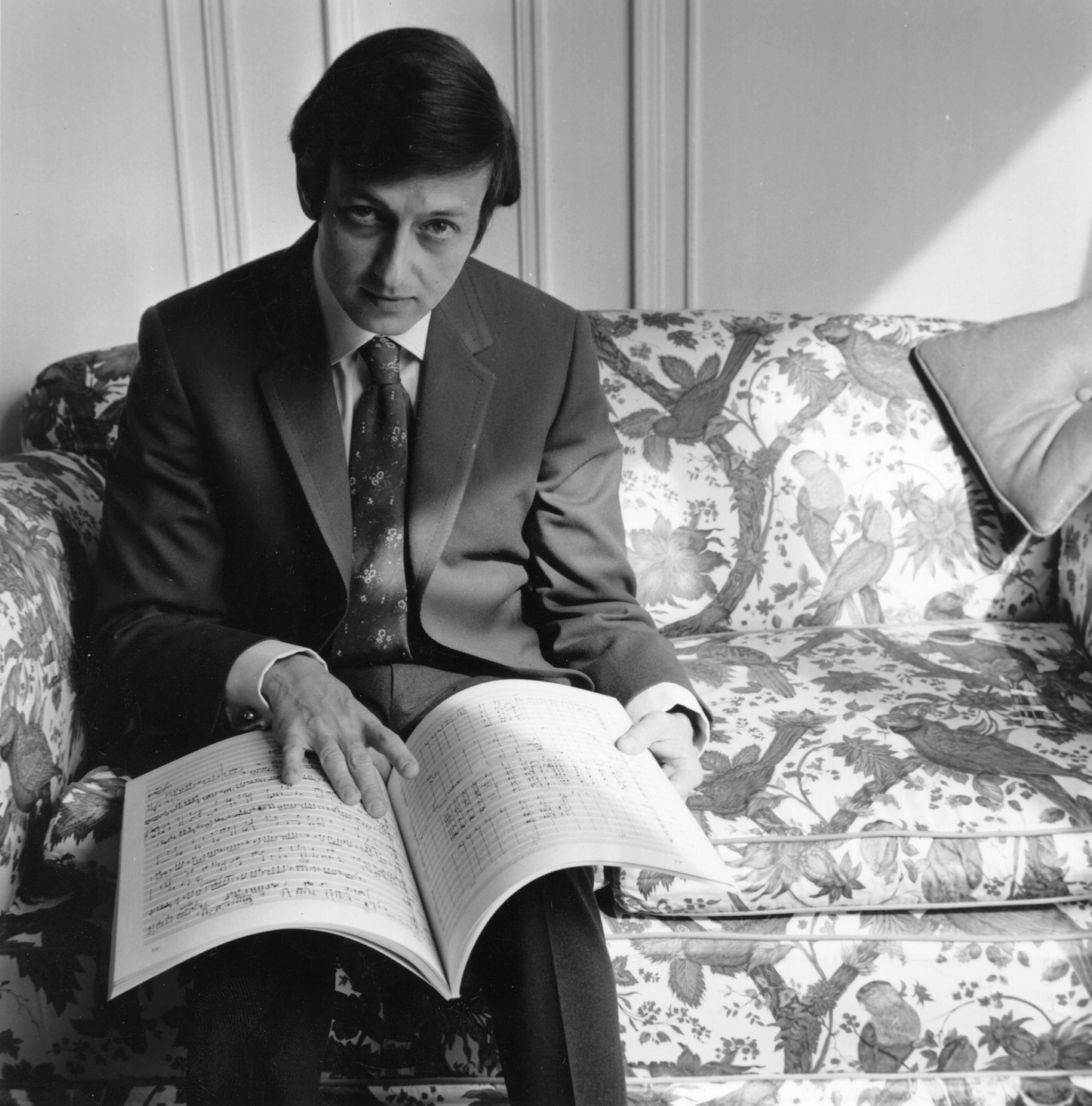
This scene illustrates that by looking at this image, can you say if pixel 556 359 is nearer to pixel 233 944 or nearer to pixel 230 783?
pixel 230 783

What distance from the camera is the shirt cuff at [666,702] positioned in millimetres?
1222

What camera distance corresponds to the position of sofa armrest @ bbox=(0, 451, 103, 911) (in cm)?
117

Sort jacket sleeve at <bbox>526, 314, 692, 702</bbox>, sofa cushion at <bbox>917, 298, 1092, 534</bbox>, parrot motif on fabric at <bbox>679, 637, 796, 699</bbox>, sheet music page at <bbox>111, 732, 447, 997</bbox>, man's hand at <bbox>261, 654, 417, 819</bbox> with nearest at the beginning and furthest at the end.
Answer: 1. sheet music page at <bbox>111, 732, 447, 997</bbox>
2. man's hand at <bbox>261, 654, 417, 819</bbox>
3. jacket sleeve at <bbox>526, 314, 692, 702</bbox>
4. parrot motif on fabric at <bbox>679, 637, 796, 699</bbox>
5. sofa cushion at <bbox>917, 298, 1092, 534</bbox>

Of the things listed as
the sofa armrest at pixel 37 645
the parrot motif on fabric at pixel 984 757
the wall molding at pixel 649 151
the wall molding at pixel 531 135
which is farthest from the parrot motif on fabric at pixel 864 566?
the sofa armrest at pixel 37 645

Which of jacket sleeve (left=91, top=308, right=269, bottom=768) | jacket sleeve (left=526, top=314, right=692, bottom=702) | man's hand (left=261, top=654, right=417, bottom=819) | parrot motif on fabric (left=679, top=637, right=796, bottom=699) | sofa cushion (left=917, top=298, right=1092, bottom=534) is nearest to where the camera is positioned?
man's hand (left=261, top=654, right=417, bottom=819)

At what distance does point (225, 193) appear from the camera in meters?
2.01

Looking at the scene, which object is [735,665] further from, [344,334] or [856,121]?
[856,121]

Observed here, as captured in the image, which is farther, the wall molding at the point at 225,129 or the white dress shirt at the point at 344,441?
the wall molding at the point at 225,129

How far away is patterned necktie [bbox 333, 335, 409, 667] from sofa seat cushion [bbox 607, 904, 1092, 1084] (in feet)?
1.34

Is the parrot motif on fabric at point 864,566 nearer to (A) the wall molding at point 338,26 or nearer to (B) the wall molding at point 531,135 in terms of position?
(B) the wall molding at point 531,135

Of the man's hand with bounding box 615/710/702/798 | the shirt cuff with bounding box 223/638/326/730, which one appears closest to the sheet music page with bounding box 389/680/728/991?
the man's hand with bounding box 615/710/702/798

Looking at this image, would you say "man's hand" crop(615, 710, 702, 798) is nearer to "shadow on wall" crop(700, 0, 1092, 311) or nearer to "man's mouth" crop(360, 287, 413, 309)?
"man's mouth" crop(360, 287, 413, 309)

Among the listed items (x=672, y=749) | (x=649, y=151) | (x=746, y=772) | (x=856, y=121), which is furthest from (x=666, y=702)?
(x=856, y=121)

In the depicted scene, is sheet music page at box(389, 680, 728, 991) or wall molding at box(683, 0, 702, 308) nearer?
sheet music page at box(389, 680, 728, 991)
